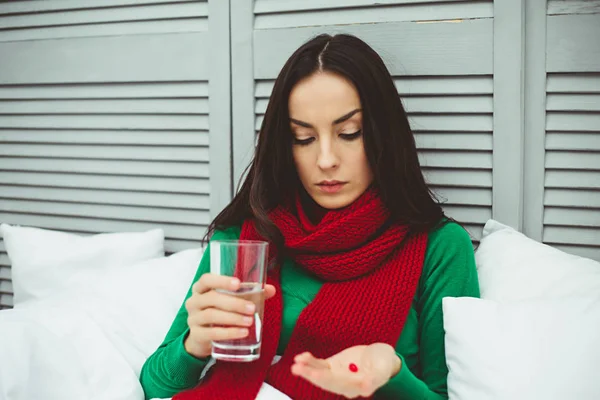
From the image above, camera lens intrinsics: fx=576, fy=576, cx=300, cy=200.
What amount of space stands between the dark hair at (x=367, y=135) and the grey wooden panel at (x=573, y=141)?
0.31 metres

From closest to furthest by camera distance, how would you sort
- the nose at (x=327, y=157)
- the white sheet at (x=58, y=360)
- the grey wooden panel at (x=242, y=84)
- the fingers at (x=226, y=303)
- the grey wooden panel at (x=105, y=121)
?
1. the fingers at (x=226, y=303)
2. the white sheet at (x=58, y=360)
3. the nose at (x=327, y=157)
4. the grey wooden panel at (x=242, y=84)
5. the grey wooden panel at (x=105, y=121)

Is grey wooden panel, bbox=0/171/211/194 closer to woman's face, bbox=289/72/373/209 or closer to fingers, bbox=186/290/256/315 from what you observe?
woman's face, bbox=289/72/373/209

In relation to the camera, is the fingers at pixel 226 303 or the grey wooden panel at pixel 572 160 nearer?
the fingers at pixel 226 303

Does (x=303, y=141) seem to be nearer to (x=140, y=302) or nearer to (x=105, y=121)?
(x=140, y=302)

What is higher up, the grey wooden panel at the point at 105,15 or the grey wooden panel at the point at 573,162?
the grey wooden panel at the point at 105,15

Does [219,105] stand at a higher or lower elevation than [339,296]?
higher

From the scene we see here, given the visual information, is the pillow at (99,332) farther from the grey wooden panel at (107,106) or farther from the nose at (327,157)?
the nose at (327,157)

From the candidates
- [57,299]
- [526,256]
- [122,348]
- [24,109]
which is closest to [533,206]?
[526,256]

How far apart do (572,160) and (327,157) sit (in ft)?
1.90

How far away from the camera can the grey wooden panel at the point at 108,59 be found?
1.57 meters

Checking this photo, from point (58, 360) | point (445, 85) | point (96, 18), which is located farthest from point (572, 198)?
point (96, 18)

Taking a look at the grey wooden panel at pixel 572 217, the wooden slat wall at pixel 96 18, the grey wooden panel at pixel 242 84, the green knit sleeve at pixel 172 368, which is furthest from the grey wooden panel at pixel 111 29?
the grey wooden panel at pixel 572 217

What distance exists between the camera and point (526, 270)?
1.16 meters

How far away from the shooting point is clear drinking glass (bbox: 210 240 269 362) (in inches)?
33.5
